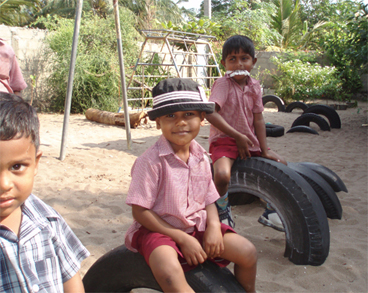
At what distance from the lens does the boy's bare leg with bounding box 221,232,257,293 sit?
1.59 m

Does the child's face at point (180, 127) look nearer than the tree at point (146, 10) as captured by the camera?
Yes

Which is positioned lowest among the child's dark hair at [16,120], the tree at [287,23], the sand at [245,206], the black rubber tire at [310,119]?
the sand at [245,206]

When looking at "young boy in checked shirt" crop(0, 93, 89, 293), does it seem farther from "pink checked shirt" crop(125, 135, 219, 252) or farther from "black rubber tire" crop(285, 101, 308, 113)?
"black rubber tire" crop(285, 101, 308, 113)

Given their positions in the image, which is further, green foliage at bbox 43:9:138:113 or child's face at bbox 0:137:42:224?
green foliage at bbox 43:9:138:113

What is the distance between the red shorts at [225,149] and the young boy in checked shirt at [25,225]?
1678 mm

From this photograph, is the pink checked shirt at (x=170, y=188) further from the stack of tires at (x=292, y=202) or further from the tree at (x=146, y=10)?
the tree at (x=146, y=10)

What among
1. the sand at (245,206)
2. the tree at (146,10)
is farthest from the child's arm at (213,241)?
the tree at (146,10)

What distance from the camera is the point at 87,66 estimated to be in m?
9.34

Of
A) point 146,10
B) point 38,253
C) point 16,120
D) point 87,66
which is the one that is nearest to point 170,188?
point 38,253

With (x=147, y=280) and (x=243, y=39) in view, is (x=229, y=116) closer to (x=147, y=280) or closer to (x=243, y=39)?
(x=243, y=39)

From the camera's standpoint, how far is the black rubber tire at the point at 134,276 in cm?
154

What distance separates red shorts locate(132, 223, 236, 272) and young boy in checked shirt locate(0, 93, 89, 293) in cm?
41

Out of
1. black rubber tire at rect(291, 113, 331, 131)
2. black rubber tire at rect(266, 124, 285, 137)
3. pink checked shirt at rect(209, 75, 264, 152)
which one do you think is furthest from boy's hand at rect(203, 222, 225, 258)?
black rubber tire at rect(291, 113, 331, 131)

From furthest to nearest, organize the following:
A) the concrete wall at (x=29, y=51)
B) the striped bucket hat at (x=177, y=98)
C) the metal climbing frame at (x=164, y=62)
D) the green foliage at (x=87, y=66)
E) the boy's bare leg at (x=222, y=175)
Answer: the green foliage at (x=87, y=66) < the concrete wall at (x=29, y=51) < the metal climbing frame at (x=164, y=62) < the boy's bare leg at (x=222, y=175) < the striped bucket hat at (x=177, y=98)
